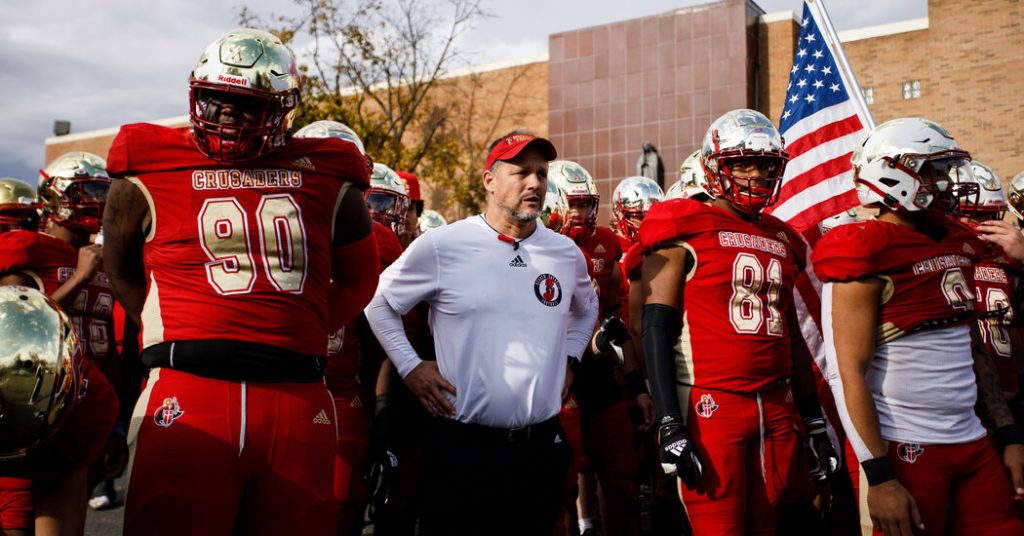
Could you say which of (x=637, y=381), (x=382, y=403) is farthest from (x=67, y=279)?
(x=637, y=381)

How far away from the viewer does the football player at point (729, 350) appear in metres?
3.79

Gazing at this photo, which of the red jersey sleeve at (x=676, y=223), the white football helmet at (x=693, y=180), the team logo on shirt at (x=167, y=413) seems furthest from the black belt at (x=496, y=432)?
the white football helmet at (x=693, y=180)

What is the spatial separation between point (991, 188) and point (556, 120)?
56.4 ft

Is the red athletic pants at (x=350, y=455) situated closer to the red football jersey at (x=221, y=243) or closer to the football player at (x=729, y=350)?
the football player at (x=729, y=350)

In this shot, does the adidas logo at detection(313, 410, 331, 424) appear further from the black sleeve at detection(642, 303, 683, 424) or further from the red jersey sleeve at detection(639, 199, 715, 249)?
the red jersey sleeve at detection(639, 199, 715, 249)

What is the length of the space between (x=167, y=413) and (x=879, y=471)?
2.57m

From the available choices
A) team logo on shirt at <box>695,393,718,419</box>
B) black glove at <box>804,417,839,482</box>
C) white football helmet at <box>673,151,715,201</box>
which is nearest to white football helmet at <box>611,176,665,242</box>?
white football helmet at <box>673,151,715,201</box>

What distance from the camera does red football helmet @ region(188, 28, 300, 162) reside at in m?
2.87

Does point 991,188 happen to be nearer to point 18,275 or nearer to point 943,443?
point 943,443

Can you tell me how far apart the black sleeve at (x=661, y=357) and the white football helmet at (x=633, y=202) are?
13.9 ft

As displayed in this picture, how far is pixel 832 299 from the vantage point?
356 cm

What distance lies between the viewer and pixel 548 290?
3.72 meters

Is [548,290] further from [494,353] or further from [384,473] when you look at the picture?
[384,473]

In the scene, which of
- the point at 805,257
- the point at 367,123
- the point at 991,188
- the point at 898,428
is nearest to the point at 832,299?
the point at 898,428
